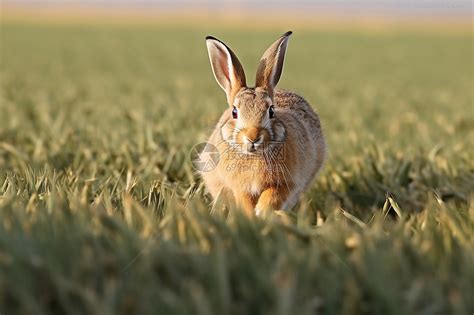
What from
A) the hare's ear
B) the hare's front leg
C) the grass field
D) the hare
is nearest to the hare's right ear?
the hare

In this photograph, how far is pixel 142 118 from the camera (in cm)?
801

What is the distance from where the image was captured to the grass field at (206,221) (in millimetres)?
2453

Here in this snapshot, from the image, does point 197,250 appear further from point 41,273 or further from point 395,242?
point 395,242

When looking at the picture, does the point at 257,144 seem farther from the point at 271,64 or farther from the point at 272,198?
the point at 271,64

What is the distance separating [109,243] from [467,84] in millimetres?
17744

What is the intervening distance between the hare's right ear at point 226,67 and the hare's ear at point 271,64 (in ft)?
0.42

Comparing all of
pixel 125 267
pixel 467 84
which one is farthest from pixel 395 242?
pixel 467 84

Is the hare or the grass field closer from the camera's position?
the grass field

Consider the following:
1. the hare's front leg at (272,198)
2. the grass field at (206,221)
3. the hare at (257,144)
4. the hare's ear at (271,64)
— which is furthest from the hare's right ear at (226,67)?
the grass field at (206,221)

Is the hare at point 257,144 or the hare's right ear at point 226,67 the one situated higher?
the hare's right ear at point 226,67

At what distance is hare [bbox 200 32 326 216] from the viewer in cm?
420

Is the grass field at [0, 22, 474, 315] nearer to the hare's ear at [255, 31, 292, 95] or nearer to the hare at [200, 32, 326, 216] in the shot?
the hare at [200, 32, 326, 216]

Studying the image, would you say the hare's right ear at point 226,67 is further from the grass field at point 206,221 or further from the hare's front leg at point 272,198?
the grass field at point 206,221

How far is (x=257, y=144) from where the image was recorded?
4.09m
